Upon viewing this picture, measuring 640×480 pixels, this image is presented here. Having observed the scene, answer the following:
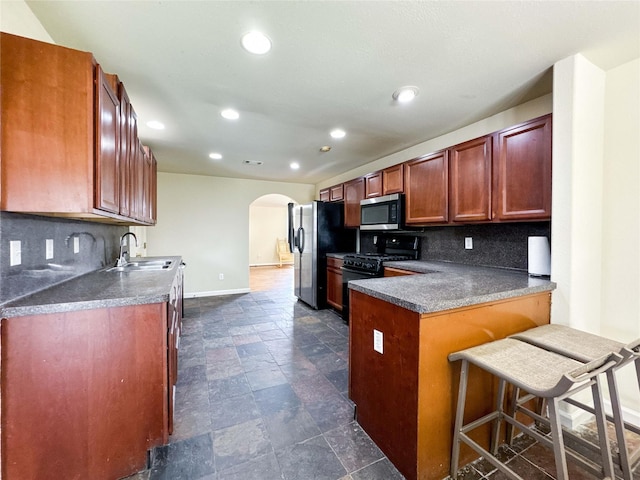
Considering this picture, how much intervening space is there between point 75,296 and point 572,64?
3181 millimetres

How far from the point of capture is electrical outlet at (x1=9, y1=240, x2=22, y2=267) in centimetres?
127

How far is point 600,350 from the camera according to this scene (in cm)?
126

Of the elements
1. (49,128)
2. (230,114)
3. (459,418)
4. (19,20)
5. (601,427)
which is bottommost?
(459,418)

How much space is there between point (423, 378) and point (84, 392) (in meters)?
1.60

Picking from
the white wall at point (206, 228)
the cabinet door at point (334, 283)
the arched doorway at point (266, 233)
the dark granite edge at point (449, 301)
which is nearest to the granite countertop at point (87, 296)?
the dark granite edge at point (449, 301)

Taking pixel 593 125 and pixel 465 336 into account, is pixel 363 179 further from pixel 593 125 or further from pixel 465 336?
pixel 465 336

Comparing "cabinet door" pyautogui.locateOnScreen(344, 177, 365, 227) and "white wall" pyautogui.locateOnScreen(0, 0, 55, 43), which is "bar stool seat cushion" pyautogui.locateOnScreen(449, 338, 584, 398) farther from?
"cabinet door" pyautogui.locateOnScreen(344, 177, 365, 227)

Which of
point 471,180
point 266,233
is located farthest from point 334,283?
point 266,233

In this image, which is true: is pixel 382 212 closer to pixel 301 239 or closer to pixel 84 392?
pixel 301 239

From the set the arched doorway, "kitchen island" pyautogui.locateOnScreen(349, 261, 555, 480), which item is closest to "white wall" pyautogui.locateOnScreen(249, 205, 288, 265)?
the arched doorway

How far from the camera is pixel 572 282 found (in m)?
1.69

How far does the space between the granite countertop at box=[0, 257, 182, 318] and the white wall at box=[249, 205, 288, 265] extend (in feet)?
27.2

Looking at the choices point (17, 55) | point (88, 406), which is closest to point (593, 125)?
point (17, 55)

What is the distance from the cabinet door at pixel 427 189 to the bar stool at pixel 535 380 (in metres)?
1.63
